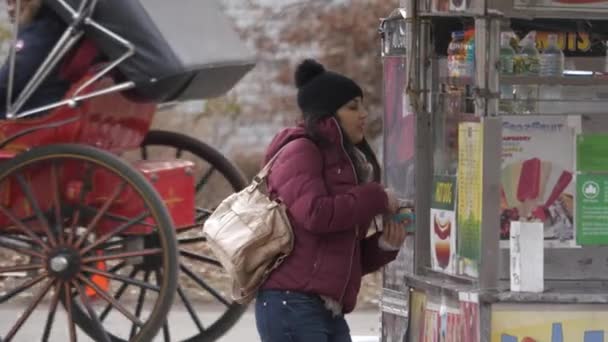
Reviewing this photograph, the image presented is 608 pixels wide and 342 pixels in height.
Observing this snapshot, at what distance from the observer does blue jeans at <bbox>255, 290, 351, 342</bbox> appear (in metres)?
4.54

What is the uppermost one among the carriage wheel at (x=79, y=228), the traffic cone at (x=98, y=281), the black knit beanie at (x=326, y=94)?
the black knit beanie at (x=326, y=94)

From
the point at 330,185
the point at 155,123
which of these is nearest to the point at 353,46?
the point at 155,123

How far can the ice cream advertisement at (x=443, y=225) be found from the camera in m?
5.01

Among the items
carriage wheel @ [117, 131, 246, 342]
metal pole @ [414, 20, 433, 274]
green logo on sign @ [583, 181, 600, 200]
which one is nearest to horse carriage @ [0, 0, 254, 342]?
carriage wheel @ [117, 131, 246, 342]

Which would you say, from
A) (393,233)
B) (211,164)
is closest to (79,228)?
(211,164)

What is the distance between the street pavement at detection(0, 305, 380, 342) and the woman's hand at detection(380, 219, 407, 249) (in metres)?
2.68

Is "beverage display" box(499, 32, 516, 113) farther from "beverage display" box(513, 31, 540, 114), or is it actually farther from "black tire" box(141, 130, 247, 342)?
"black tire" box(141, 130, 247, 342)

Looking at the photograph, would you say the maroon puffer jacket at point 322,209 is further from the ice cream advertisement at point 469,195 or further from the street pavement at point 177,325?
the street pavement at point 177,325

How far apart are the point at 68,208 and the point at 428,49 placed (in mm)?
1731

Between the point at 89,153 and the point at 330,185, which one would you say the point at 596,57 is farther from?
the point at 89,153

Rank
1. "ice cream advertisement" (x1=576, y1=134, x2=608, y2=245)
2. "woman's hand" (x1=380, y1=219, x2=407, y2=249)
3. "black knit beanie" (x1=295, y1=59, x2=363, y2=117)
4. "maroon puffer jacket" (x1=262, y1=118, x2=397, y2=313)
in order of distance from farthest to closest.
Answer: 1. "ice cream advertisement" (x1=576, y1=134, x2=608, y2=245)
2. "woman's hand" (x1=380, y1=219, x2=407, y2=249)
3. "black knit beanie" (x1=295, y1=59, x2=363, y2=117)
4. "maroon puffer jacket" (x1=262, y1=118, x2=397, y2=313)

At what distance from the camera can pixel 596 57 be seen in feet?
17.1

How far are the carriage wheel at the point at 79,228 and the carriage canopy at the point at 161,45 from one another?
390mm

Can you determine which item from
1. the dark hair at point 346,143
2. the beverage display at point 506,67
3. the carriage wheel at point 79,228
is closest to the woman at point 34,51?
the carriage wheel at point 79,228
